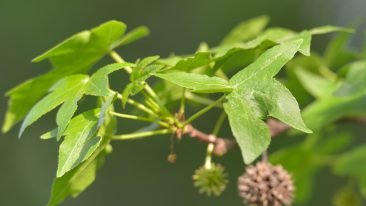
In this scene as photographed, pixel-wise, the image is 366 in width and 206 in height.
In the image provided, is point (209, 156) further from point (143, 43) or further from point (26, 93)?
point (143, 43)

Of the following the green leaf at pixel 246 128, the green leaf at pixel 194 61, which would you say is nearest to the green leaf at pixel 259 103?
the green leaf at pixel 246 128

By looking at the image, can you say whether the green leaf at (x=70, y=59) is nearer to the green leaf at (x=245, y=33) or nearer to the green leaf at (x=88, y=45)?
the green leaf at (x=88, y=45)

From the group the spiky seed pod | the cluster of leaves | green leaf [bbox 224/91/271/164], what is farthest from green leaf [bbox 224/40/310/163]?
the cluster of leaves

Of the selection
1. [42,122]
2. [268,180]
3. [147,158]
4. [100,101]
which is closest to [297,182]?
[268,180]

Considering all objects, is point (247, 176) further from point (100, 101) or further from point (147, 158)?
point (147, 158)

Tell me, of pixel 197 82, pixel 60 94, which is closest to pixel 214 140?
pixel 197 82
